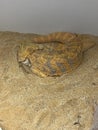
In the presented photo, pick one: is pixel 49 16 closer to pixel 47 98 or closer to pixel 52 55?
pixel 52 55

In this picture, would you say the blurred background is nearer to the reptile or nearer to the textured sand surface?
the reptile

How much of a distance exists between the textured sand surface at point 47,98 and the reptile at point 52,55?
0.19 feet

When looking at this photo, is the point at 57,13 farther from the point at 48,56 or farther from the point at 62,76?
the point at 62,76

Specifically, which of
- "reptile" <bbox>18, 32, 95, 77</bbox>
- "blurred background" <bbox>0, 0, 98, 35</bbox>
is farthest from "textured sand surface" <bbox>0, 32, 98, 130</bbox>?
"blurred background" <bbox>0, 0, 98, 35</bbox>

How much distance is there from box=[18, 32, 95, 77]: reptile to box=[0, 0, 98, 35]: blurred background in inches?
6.3

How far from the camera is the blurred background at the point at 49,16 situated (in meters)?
2.68

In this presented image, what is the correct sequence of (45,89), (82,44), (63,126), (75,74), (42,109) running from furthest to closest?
(82,44) < (75,74) < (45,89) < (42,109) < (63,126)

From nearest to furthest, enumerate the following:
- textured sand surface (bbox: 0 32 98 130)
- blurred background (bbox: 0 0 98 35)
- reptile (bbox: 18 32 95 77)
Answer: textured sand surface (bbox: 0 32 98 130)
reptile (bbox: 18 32 95 77)
blurred background (bbox: 0 0 98 35)

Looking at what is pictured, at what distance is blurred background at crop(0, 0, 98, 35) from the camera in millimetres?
2680

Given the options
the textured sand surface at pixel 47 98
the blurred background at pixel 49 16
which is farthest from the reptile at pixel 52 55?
the blurred background at pixel 49 16

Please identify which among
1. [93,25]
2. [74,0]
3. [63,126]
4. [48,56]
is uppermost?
[74,0]

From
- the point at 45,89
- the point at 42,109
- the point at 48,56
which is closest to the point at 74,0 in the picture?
the point at 48,56

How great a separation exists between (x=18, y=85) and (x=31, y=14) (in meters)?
0.79

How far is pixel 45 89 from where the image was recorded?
232 cm
